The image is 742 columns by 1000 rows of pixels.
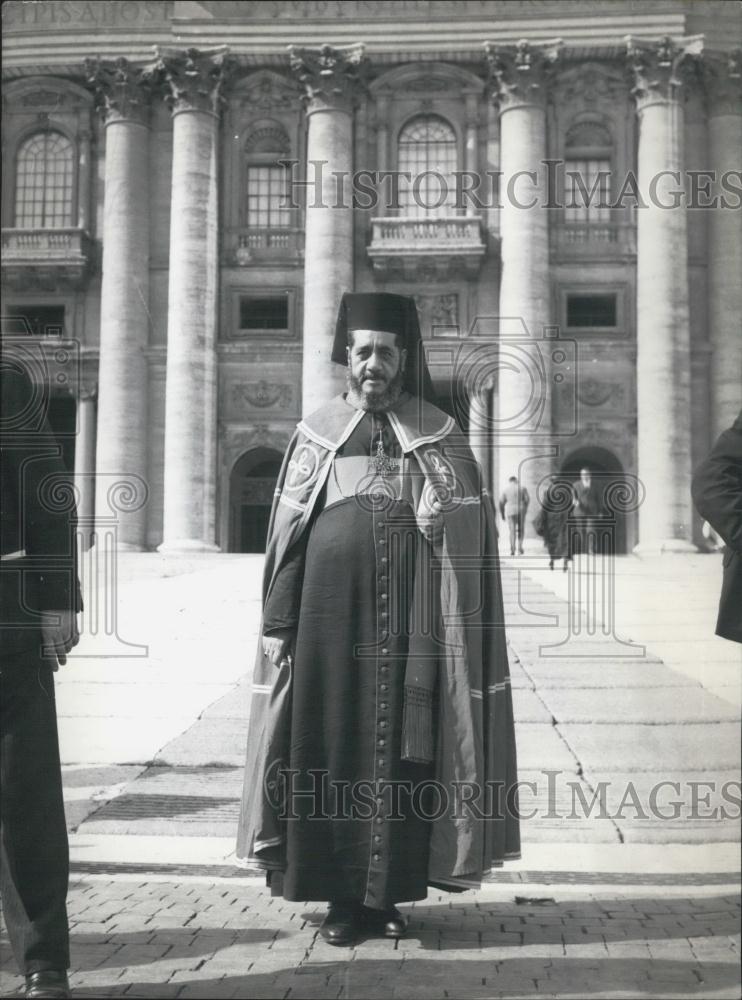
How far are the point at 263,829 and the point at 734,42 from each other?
Result: 4539mm

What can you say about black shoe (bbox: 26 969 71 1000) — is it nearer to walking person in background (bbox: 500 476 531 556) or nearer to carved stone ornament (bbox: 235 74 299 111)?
walking person in background (bbox: 500 476 531 556)

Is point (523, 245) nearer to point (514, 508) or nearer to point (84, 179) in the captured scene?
point (514, 508)

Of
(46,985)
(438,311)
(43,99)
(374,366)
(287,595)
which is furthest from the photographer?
(438,311)

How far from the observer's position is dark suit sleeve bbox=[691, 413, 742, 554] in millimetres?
5145

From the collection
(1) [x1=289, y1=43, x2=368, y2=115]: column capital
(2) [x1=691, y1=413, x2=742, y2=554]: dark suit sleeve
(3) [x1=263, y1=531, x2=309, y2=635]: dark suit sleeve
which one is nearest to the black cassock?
(3) [x1=263, y1=531, x2=309, y2=635]: dark suit sleeve

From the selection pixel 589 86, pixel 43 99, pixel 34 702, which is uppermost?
pixel 589 86

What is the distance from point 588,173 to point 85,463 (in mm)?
3344

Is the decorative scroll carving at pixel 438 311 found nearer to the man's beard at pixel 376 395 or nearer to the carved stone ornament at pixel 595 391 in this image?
the carved stone ornament at pixel 595 391

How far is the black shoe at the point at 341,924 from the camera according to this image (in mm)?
4805

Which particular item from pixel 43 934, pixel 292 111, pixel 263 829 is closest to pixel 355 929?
pixel 263 829

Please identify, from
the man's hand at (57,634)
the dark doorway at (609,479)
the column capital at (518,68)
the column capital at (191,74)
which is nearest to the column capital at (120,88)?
the column capital at (191,74)

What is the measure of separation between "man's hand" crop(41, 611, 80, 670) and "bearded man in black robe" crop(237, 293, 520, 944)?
2.85ft

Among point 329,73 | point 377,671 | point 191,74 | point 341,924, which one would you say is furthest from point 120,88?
point 341,924

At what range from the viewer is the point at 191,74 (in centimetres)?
672
